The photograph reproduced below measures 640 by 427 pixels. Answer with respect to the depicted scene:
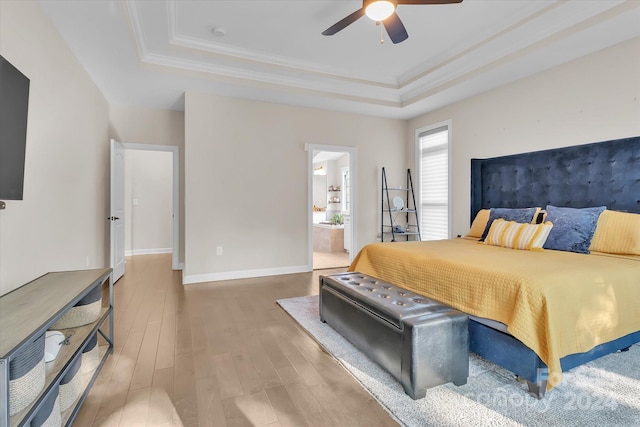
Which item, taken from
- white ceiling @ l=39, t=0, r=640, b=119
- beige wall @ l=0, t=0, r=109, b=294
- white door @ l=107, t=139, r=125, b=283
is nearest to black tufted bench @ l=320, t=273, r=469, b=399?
beige wall @ l=0, t=0, r=109, b=294

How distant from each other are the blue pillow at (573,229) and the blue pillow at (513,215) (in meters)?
0.31

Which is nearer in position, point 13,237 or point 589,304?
point 589,304

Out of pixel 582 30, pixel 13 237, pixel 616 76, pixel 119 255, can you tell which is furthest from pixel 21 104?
pixel 616 76

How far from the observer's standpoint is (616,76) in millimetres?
3066

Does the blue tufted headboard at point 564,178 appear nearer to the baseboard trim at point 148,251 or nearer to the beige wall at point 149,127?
the beige wall at point 149,127

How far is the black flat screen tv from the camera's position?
1.70m

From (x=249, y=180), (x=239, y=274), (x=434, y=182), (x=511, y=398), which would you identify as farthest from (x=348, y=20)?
(x=239, y=274)

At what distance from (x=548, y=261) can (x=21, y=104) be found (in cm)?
357

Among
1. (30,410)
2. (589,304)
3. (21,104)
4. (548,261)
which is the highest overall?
(21,104)

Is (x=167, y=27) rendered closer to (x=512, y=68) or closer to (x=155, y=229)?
(x=512, y=68)

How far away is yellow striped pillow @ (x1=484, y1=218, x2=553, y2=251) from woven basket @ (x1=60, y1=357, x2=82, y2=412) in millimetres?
3455

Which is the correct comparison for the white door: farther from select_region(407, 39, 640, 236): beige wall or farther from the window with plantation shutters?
select_region(407, 39, 640, 236): beige wall

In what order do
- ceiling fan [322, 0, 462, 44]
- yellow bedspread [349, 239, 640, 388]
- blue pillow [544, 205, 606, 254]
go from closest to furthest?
yellow bedspread [349, 239, 640, 388] < ceiling fan [322, 0, 462, 44] < blue pillow [544, 205, 606, 254]

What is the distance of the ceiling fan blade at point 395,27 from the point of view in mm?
2585
